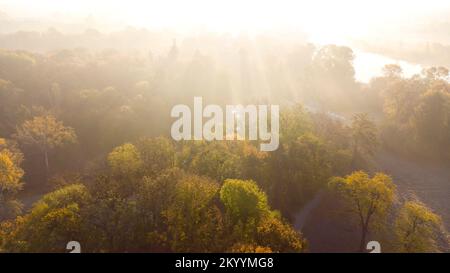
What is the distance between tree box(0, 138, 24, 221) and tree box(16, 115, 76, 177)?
209 inches

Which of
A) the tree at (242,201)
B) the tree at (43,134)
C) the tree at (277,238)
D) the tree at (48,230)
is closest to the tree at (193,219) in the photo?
the tree at (242,201)

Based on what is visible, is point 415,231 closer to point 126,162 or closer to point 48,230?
point 126,162

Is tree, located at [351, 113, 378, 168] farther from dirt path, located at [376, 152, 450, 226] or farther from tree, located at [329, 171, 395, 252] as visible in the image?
tree, located at [329, 171, 395, 252]

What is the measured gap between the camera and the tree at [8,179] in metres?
48.2

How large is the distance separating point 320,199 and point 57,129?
4885 cm

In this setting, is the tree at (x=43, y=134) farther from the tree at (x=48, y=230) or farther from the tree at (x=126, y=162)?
the tree at (x=48, y=230)

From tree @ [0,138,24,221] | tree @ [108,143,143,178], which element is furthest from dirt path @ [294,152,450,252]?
tree @ [0,138,24,221]

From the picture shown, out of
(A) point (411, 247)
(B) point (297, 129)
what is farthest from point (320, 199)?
(A) point (411, 247)

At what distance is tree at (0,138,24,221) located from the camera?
4822cm

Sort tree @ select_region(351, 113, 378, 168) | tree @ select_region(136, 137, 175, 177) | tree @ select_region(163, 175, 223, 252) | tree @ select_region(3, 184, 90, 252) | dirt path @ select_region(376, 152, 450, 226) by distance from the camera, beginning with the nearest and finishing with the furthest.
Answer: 1. tree @ select_region(3, 184, 90, 252)
2. tree @ select_region(163, 175, 223, 252)
3. tree @ select_region(136, 137, 175, 177)
4. dirt path @ select_region(376, 152, 450, 226)
5. tree @ select_region(351, 113, 378, 168)

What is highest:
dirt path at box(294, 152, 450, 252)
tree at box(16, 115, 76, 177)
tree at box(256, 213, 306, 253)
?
tree at box(16, 115, 76, 177)

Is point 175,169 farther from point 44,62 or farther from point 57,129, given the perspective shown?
point 44,62

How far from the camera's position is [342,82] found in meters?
114

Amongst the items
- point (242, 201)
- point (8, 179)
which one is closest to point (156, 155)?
point (242, 201)
